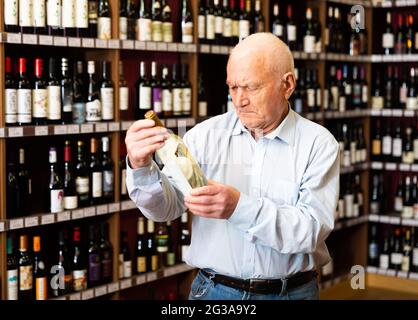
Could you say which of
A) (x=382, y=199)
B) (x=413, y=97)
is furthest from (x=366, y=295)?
(x=413, y=97)

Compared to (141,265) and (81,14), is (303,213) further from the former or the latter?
(141,265)

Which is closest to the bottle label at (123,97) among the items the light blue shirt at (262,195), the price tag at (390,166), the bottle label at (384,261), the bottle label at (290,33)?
the bottle label at (290,33)

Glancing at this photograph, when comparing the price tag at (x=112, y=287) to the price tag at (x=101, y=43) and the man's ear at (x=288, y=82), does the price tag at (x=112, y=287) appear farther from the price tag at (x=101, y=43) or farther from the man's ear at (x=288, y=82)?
the man's ear at (x=288, y=82)

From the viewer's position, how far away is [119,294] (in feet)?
12.8

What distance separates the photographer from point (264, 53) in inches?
80.5

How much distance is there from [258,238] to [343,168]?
3.32m

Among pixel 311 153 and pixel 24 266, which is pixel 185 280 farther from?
pixel 311 153

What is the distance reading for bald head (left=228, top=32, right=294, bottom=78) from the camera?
79.7 inches

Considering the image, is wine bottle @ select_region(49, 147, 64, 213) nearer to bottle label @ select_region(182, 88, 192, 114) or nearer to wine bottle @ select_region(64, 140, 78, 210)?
wine bottle @ select_region(64, 140, 78, 210)

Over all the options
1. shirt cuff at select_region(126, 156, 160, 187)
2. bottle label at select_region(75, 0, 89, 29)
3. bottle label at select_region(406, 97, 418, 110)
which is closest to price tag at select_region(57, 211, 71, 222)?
bottle label at select_region(75, 0, 89, 29)

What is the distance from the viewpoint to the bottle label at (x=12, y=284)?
336cm

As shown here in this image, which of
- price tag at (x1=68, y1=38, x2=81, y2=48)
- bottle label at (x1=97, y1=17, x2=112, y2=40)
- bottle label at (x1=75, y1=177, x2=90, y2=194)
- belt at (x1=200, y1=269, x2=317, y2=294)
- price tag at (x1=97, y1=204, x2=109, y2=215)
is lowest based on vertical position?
price tag at (x1=97, y1=204, x2=109, y2=215)

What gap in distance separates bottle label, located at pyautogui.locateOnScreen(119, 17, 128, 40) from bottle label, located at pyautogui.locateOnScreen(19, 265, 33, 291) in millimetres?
1246

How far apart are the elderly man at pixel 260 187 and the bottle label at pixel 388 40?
11.3 feet
